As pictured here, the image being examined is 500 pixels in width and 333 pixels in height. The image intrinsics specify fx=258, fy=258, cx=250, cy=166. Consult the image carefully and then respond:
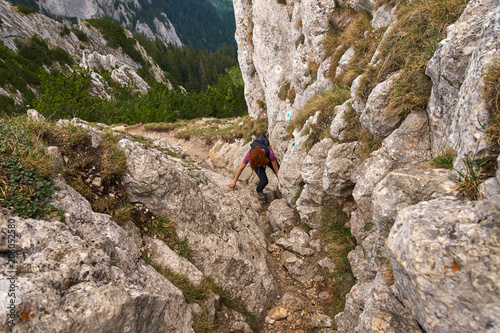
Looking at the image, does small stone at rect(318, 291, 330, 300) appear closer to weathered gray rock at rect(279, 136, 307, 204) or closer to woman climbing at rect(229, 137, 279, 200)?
weathered gray rock at rect(279, 136, 307, 204)

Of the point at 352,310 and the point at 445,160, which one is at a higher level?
the point at 445,160

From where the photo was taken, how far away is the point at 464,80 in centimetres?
350

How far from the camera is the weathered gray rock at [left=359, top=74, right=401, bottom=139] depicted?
5.30 m

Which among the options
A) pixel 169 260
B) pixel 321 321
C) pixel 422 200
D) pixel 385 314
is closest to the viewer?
pixel 385 314

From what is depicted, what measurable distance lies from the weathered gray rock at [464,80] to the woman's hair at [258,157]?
5595 mm

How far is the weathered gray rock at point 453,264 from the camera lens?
223 cm

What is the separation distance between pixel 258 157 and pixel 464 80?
6.58 m

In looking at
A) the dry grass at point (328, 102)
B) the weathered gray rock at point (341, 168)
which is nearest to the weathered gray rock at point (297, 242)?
the weathered gray rock at point (341, 168)

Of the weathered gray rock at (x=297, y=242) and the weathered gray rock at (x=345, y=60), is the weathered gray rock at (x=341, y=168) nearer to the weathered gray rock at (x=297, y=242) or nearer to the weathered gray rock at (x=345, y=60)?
the weathered gray rock at (x=297, y=242)

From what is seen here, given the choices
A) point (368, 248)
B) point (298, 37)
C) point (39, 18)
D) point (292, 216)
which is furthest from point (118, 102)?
point (39, 18)

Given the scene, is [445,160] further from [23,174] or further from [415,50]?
[23,174]

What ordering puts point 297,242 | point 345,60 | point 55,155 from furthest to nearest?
point 345,60, point 297,242, point 55,155

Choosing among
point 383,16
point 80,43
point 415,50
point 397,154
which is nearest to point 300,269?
point 397,154

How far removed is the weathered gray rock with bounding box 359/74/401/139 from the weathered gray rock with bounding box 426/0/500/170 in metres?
0.75
